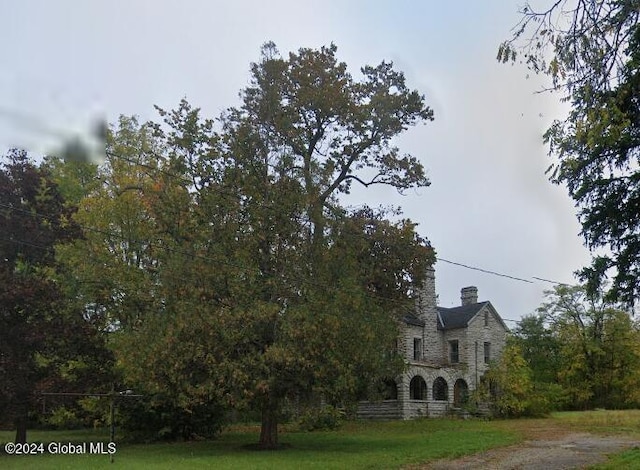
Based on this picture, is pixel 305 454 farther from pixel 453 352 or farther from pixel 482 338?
pixel 482 338

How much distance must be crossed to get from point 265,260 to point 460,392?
26547mm

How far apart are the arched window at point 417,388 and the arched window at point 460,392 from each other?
2178 millimetres

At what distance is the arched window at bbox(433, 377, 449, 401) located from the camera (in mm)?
41031

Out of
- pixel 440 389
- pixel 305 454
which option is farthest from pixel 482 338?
pixel 305 454

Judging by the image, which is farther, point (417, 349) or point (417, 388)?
point (417, 349)

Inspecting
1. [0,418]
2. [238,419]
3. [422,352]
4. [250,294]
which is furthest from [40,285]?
[422,352]

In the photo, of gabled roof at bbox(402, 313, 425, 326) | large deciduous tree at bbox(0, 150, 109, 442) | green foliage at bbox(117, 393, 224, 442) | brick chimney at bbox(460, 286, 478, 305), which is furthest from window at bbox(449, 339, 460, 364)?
large deciduous tree at bbox(0, 150, 109, 442)

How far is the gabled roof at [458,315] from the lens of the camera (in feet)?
138

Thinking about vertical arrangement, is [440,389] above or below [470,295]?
below

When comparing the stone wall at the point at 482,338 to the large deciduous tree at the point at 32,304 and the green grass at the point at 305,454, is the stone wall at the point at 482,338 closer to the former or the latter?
the green grass at the point at 305,454

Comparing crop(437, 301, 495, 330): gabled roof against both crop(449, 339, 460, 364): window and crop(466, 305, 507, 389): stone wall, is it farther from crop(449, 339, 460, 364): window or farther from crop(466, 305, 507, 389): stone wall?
crop(449, 339, 460, 364): window

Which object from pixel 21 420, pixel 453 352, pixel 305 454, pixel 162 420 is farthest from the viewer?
pixel 453 352

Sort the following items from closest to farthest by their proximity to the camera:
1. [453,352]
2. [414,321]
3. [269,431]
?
[269,431], [414,321], [453,352]

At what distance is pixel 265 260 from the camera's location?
18.8 metres
